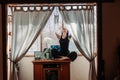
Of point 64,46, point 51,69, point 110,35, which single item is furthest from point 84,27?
point 51,69

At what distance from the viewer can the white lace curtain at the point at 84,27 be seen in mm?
4848

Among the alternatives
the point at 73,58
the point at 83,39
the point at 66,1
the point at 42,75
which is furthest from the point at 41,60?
the point at 66,1

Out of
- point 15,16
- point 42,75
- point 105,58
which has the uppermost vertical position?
point 15,16

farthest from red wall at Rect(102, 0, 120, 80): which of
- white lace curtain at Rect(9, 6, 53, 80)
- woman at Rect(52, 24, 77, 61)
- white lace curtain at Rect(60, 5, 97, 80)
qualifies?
woman at Rect(52, 24, 77, 61)

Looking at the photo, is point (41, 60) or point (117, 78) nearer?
point (117, 78)

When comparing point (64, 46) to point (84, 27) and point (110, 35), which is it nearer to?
point (84, 27)

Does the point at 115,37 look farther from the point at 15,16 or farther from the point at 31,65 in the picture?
the point at 31,65

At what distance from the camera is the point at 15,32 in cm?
485

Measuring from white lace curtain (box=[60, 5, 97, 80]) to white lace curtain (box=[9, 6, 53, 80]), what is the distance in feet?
1.26

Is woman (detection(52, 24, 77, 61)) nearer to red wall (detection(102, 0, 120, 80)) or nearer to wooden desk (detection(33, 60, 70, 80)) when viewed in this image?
wooden desk (detection(33, 60, 70, 80))

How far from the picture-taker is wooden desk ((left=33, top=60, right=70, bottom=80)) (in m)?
5.52

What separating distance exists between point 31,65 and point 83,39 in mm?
1802

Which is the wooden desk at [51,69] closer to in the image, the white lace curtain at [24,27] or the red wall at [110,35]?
the white lace curtain at [24,27]

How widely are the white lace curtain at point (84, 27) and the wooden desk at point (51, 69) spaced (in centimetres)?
81
